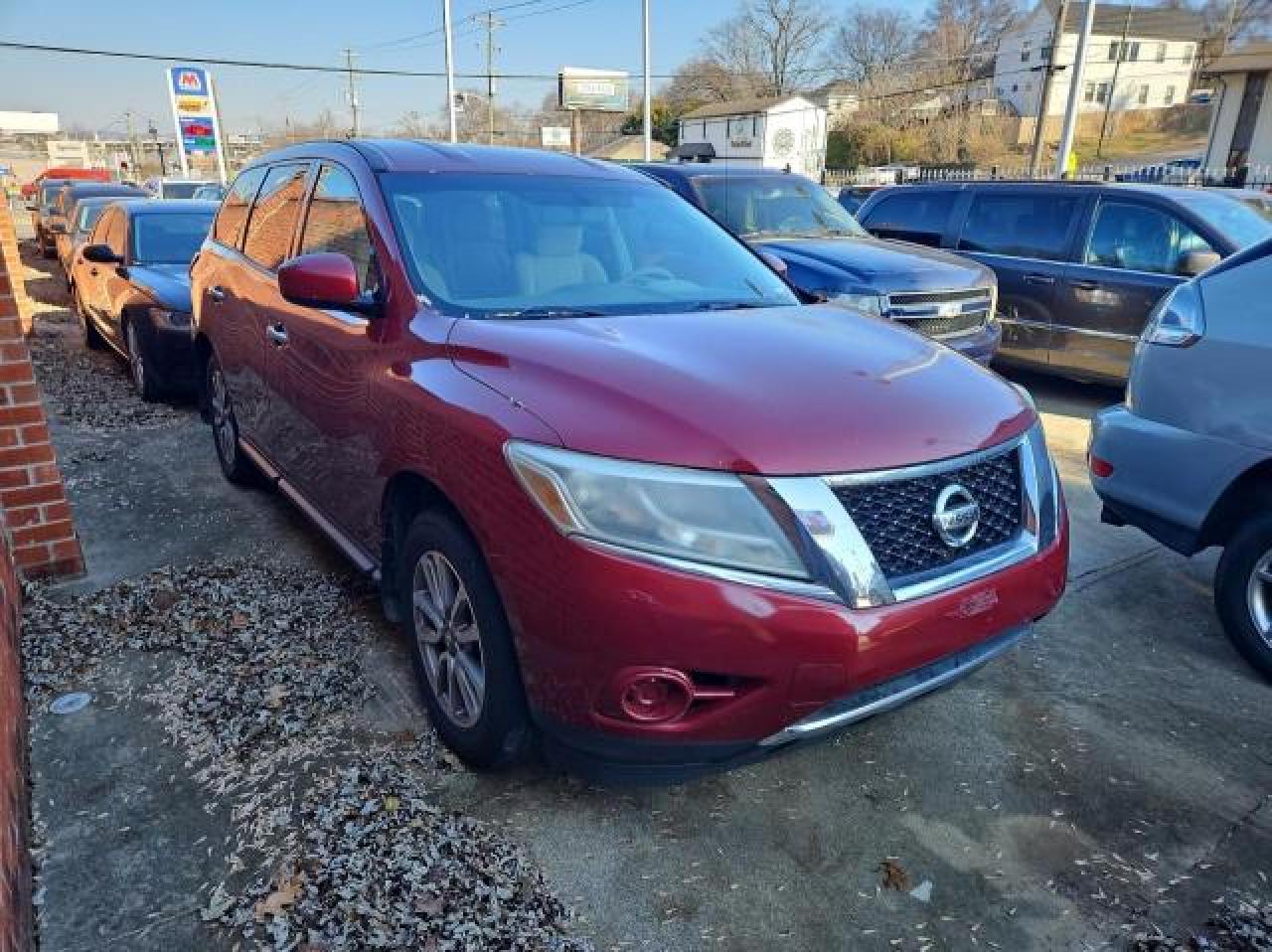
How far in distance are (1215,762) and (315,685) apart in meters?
3.02

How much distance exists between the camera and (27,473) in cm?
368

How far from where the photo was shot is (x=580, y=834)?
2.41 m

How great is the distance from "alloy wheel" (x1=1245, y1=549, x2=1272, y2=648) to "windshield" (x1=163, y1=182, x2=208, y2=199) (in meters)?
21.7

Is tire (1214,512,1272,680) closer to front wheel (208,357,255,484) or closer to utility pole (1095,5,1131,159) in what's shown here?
front wheel (208,357,255,484)

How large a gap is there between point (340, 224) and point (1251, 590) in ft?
12.1

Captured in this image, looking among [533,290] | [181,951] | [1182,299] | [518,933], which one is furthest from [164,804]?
[1182,299]

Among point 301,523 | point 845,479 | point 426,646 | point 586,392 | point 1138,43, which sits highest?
point 1138,43

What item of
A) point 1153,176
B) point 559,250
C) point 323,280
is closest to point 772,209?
point 559,250

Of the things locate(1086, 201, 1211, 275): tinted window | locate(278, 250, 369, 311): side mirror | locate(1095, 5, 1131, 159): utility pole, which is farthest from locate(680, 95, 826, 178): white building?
locate(278, 250, 369, 311): side mirror

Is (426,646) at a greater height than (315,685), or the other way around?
(426,646)

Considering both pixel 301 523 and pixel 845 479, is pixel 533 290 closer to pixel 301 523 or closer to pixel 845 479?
pixel 845 479

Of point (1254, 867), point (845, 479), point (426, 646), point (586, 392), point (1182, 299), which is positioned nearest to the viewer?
point (845, 479)

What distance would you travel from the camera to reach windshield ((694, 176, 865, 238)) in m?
7.61

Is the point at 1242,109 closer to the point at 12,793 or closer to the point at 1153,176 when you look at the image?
the point at 1153,176
